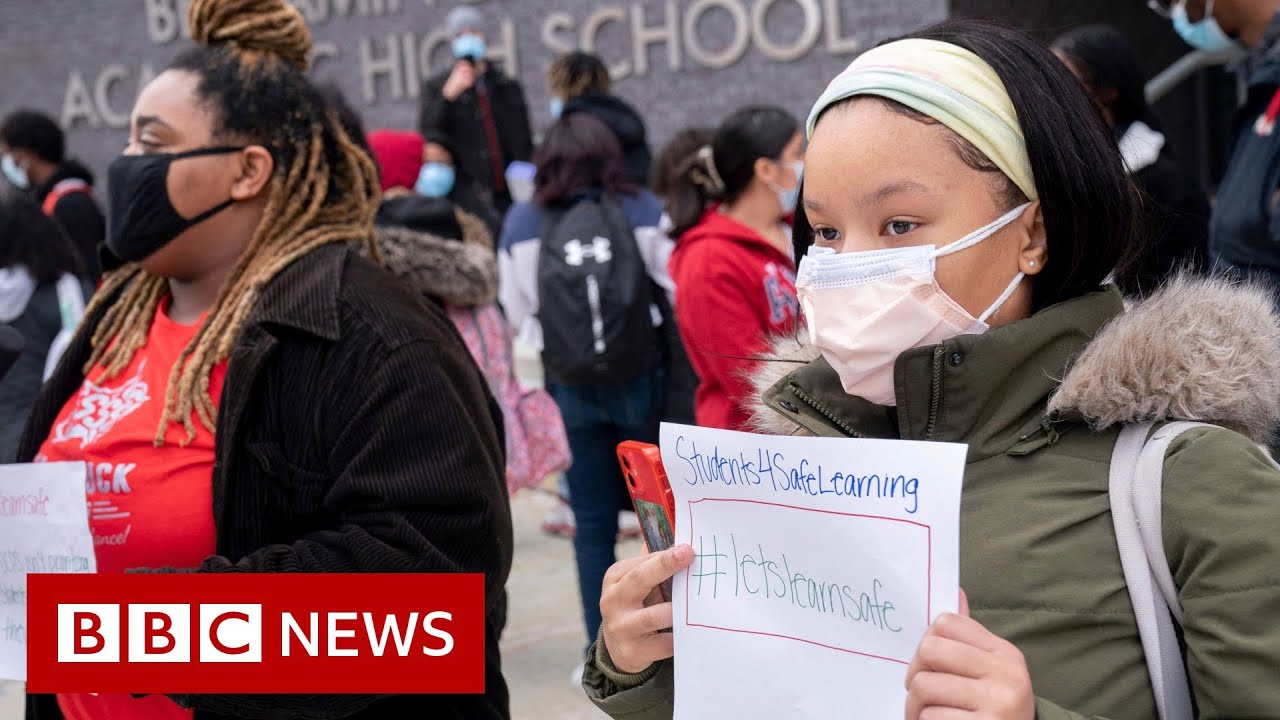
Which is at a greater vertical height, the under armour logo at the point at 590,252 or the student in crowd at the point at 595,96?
the student in crowd at the point at 595,96

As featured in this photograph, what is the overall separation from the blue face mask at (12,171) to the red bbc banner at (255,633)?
6744 millimetres

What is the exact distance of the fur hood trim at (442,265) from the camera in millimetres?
4230

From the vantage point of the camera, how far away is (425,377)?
2299mm

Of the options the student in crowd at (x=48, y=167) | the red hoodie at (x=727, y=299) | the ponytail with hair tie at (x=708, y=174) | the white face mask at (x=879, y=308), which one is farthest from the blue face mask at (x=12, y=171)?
the white face mask at (x=879, y=308)

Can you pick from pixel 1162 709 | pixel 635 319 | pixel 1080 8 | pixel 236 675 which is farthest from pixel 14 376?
pixel 1080 8

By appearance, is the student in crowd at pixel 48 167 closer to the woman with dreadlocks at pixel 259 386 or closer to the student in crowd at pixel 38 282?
the student in crowd at pixel 38 282

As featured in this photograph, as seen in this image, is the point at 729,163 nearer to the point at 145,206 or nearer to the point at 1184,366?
the point at 145,206

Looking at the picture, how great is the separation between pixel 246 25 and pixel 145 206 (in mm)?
483

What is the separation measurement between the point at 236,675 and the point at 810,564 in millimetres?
1275

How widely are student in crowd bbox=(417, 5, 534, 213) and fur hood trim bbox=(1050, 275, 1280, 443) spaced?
688cm

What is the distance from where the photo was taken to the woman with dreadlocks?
224cm

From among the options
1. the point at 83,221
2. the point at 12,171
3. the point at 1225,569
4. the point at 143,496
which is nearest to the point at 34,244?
the point at 83,221

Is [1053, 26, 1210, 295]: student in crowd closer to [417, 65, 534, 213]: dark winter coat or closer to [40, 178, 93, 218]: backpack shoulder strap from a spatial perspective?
[417, 65, 534, 213]: dark winter coat

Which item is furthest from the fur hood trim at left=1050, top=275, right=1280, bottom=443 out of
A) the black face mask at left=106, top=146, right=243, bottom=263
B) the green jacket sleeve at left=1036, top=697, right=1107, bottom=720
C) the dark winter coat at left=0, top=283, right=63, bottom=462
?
the dark winter coat at left=0, top=283, right=63, bottom=462
